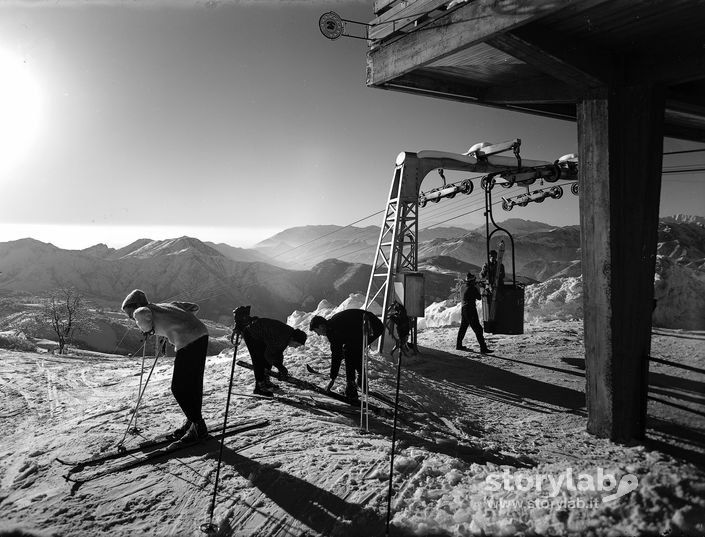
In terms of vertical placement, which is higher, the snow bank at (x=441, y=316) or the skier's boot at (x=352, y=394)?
the skier's boot at (x=352, y=394)

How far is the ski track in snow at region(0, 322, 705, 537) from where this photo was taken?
118 inches

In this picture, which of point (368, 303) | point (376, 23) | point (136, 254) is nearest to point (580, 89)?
point (376, 23)

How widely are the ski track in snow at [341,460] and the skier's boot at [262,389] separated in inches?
12.1

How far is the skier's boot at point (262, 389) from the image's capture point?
6.49 metres

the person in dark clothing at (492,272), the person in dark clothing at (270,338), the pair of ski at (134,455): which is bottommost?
the pair of ski at (134,455)

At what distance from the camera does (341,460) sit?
4016 millimetres

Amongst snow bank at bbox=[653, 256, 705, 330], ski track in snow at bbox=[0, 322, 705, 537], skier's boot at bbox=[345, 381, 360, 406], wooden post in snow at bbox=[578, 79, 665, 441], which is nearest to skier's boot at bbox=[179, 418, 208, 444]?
ski track in snow at bbox=[0, 322, 705, 537]

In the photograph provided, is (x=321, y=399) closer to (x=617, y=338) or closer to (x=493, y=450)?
(x=493, y=450)

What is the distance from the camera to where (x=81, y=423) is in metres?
5.73

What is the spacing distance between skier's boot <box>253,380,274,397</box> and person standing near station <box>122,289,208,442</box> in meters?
1.81

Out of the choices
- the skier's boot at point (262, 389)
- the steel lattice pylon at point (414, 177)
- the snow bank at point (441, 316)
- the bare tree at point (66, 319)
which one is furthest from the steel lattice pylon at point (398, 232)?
the bare tree at point (66, 319)

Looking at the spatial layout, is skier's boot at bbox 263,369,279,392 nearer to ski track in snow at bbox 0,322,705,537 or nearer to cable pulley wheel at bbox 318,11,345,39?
ski track in snow at bbox 0,322,705,537

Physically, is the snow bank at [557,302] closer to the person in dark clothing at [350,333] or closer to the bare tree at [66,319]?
the person in dark clothing at [350,333]

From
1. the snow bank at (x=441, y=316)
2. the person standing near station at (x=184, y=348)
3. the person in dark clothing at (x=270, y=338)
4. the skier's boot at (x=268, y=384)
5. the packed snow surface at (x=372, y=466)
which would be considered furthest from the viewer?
the snow bank at (x=441, y=316)
